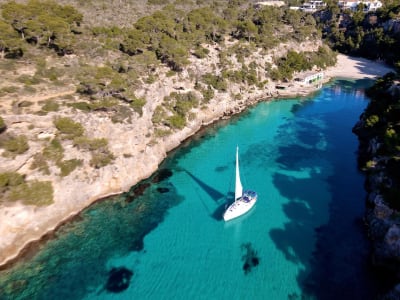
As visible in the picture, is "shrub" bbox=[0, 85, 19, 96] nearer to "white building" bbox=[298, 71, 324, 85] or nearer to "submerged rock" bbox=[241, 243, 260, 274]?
"submerged rock" bbox=[241, 243, 260, 274]

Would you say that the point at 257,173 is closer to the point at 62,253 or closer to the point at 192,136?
the point at 192,136

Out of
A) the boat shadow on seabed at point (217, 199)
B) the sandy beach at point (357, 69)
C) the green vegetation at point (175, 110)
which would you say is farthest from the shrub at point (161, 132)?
the sandy beach at point (357, 69)

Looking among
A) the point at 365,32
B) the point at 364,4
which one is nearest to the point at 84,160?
the point at 365,32

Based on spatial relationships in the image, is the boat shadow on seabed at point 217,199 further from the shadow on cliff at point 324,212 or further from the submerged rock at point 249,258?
the shadow on cliff at point 324,212

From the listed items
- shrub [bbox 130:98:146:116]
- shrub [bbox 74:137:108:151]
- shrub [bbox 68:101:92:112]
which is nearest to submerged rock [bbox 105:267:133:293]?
shrub [bbox 74:137:108:151]

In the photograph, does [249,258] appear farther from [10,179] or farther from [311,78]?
[311,78]

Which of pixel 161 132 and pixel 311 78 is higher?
pixel 311 78
